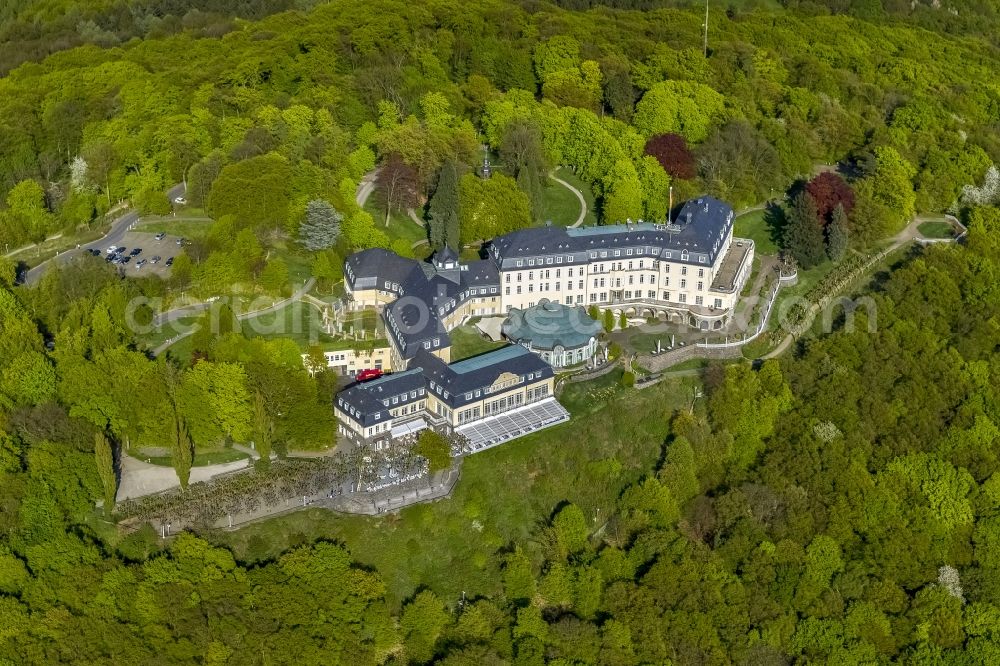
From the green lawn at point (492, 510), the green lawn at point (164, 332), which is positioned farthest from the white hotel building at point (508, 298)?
the green lawn at point (164, 332)

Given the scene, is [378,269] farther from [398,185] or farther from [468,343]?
[398,185]

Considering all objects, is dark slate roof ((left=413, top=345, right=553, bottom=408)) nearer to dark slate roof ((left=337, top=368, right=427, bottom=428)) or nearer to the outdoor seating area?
dark slate roof ((left=337, top=368, right=427, bottom=428))

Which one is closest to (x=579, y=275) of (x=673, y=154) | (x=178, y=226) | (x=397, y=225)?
(x=397, y=225)

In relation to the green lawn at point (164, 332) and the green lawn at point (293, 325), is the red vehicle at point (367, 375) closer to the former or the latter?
the green lawn at point (293, 325)

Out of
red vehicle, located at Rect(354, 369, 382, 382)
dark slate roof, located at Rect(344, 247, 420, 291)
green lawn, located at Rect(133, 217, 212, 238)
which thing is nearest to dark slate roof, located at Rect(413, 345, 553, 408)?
red vehicle, located at Rect(354, 369, 382, 382)

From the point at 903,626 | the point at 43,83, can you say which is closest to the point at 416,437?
the point at 903,626

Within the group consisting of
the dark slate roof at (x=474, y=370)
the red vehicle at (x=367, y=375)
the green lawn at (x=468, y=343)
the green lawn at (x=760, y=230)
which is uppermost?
the dark slate roof at (x=474, y=370)
